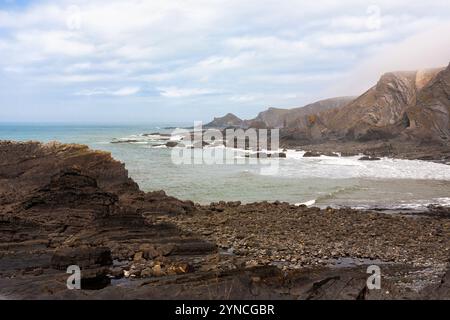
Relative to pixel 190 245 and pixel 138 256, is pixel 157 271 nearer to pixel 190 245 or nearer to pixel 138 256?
pixel 138 256

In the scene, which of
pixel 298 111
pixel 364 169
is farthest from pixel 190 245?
pixel 298 111

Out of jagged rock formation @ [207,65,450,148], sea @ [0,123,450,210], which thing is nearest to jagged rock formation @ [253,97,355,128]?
jagged rock formation @ [207,65,450,148]

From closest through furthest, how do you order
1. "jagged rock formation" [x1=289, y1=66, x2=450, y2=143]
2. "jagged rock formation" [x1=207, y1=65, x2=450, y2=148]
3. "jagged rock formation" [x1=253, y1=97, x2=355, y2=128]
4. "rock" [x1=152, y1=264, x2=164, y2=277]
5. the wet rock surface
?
the wet rock surface → "rock" [x1=152, y1=264, x2=164, y2=277] → "jagged rock formation" [x1=207, y1=65, x2=450, y2=148] → "jagged rock formation" [x1=289, y1=66, x2=450, y2=143] → "jagged rock formation" [x1=253, y1=97, x2=355, y2=128]

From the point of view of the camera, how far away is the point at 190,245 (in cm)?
1698

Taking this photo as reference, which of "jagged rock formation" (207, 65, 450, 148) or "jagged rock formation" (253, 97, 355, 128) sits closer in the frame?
"jagged rock formation" (207, 65, 450, 148)

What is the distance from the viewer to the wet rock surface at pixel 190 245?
10.6 metres

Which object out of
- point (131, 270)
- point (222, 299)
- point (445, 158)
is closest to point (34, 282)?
point (131, 270)

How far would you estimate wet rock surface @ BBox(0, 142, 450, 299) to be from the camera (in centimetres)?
1062

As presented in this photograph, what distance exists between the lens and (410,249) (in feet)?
56.2

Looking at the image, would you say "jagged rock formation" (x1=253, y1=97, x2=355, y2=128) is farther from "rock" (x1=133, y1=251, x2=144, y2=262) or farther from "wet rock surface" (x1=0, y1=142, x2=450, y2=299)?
"rock" (x1=133, y1=251, x2=144, y2=262)

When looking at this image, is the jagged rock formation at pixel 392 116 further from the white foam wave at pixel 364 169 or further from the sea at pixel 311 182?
the sea at pixel 311 182

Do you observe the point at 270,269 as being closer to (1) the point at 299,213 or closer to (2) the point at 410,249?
(2) the point at 410,249
